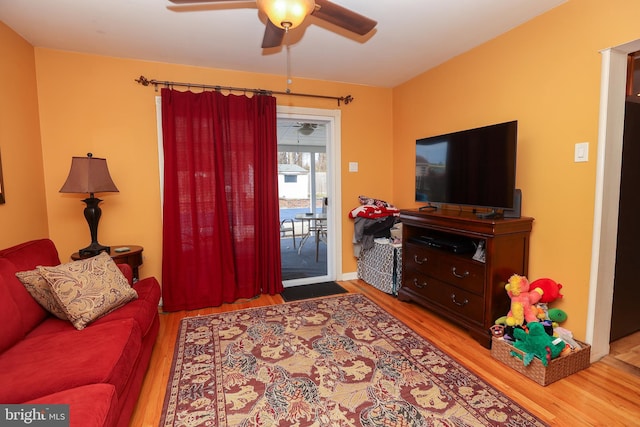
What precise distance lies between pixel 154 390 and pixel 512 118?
3312 mm

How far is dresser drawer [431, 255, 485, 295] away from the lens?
2398mm

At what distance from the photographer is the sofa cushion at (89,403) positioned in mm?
1097

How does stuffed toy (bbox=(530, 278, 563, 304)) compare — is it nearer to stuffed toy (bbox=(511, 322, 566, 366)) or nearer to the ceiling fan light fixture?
stuffed toy (bbox=(511, 322, 566, 366))

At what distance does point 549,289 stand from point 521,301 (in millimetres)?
228

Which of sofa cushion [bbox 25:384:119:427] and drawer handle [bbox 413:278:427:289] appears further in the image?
drawer handle [bbox 413:278:427:289]

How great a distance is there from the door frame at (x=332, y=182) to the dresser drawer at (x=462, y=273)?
1.43 metres

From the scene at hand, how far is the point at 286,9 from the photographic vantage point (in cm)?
147

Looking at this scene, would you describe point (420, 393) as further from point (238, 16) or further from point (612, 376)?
point (238, 16)

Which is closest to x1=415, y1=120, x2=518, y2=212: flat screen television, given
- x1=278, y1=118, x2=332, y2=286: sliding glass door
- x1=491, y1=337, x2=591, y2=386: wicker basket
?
x1=491, y1=337, x2=591, y2=386: wicker basket

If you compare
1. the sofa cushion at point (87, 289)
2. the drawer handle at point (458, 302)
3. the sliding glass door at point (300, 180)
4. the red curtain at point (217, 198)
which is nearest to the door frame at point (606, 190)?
the drawer handle at point (458, 302)

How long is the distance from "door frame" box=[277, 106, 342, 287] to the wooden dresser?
3.29 ft

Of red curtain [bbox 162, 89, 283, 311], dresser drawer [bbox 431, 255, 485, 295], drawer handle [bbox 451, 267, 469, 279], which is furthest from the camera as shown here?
red curtain [bbox 162, 89, 283, 311]

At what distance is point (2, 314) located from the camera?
1539 millimetres

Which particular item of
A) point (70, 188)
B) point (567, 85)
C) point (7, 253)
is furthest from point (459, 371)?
point (70, 188)
